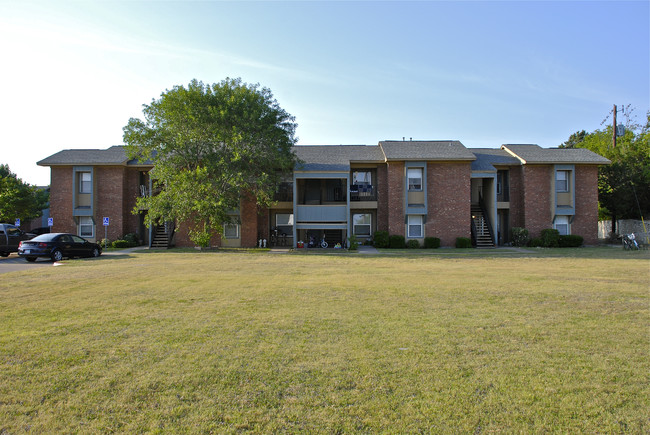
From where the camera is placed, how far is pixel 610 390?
3930mm

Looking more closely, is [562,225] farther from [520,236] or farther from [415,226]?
[415,226]

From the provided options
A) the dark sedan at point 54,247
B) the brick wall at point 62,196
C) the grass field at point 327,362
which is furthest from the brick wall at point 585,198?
the brick wall at point 62,196

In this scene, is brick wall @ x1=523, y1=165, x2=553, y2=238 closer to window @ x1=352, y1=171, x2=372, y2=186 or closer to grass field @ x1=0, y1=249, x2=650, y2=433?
window @ x1=352, y1=171, x2=372, y2=186

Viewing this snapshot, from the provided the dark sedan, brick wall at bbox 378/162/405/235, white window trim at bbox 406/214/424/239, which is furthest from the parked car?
white window trim at bbox 406/214/424/239

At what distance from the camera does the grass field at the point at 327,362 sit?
3.48 meters

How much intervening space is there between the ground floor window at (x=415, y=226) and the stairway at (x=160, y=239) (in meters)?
16.2

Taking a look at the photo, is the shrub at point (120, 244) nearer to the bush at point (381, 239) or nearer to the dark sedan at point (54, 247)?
the dark sedan at point (54, 247)

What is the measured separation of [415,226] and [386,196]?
2.86 metres

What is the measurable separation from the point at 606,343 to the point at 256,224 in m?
24.2

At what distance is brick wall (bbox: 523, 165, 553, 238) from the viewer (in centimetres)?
2791

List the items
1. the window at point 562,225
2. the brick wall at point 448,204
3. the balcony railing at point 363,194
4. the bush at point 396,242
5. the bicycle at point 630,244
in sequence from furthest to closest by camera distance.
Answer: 1. the balcony railing at point 363,194
2. the window at point 562,225
3. the brick wall at point 448,204
4. the bush at point 396,242
5. the bicycle at point 630,244

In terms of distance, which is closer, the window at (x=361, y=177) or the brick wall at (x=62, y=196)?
the brick wall at (x=62, y=196)

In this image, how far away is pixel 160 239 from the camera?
28.7 m

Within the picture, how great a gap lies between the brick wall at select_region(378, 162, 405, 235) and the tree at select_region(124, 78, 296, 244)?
24.0ft
